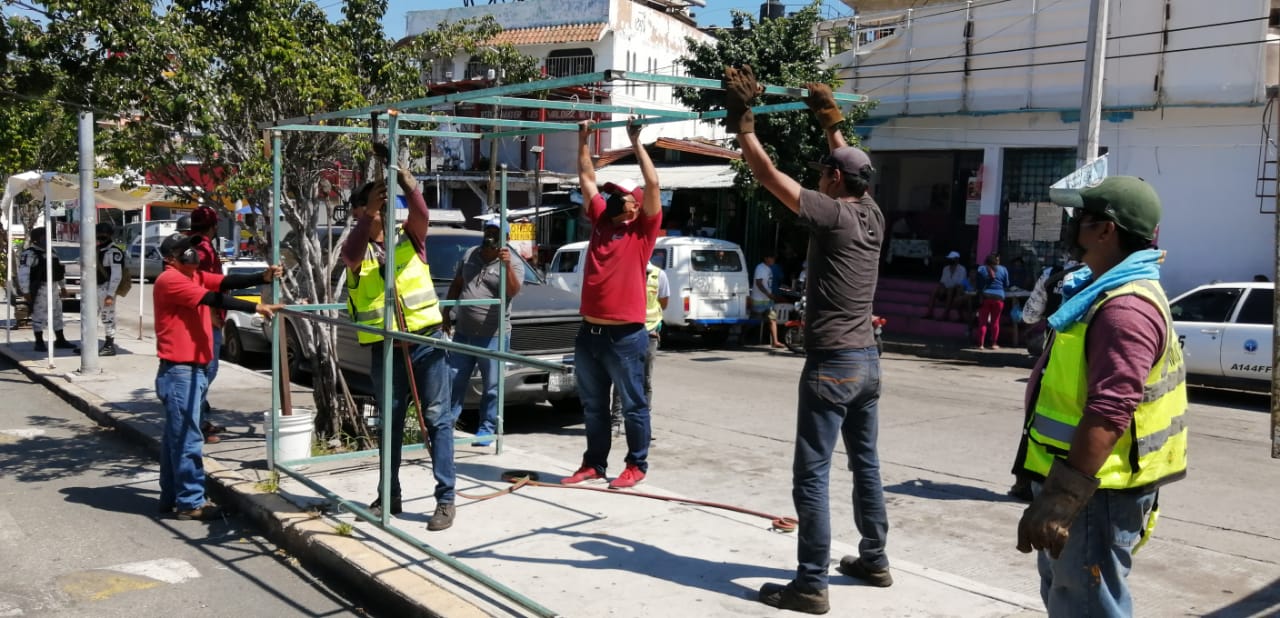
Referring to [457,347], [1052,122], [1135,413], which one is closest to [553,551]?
[457,347]

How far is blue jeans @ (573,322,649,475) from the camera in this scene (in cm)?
644

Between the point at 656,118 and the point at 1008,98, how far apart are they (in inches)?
610

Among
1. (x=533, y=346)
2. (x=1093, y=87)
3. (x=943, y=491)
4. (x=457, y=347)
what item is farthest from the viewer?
(x=1093, y=87)

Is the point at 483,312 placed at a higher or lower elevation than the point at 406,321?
lower

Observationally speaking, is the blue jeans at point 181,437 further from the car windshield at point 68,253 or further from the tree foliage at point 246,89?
the car windshield at point 68,253

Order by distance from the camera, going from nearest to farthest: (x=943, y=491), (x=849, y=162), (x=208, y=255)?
(x=849, y=162) < (x=943, y=491) < (x=208, y=255)

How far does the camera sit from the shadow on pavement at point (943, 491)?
7.49 m

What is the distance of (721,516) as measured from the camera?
6180 mm

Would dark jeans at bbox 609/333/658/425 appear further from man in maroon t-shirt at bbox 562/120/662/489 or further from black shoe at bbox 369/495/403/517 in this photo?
black shoe at bbox 369/495/403/517

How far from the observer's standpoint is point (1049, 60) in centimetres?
1927

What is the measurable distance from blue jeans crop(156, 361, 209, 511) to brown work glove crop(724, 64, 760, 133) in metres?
4.05

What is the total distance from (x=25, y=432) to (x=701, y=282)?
10666mm

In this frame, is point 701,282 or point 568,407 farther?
point 701,282

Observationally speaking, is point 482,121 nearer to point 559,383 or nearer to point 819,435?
point 819,435
